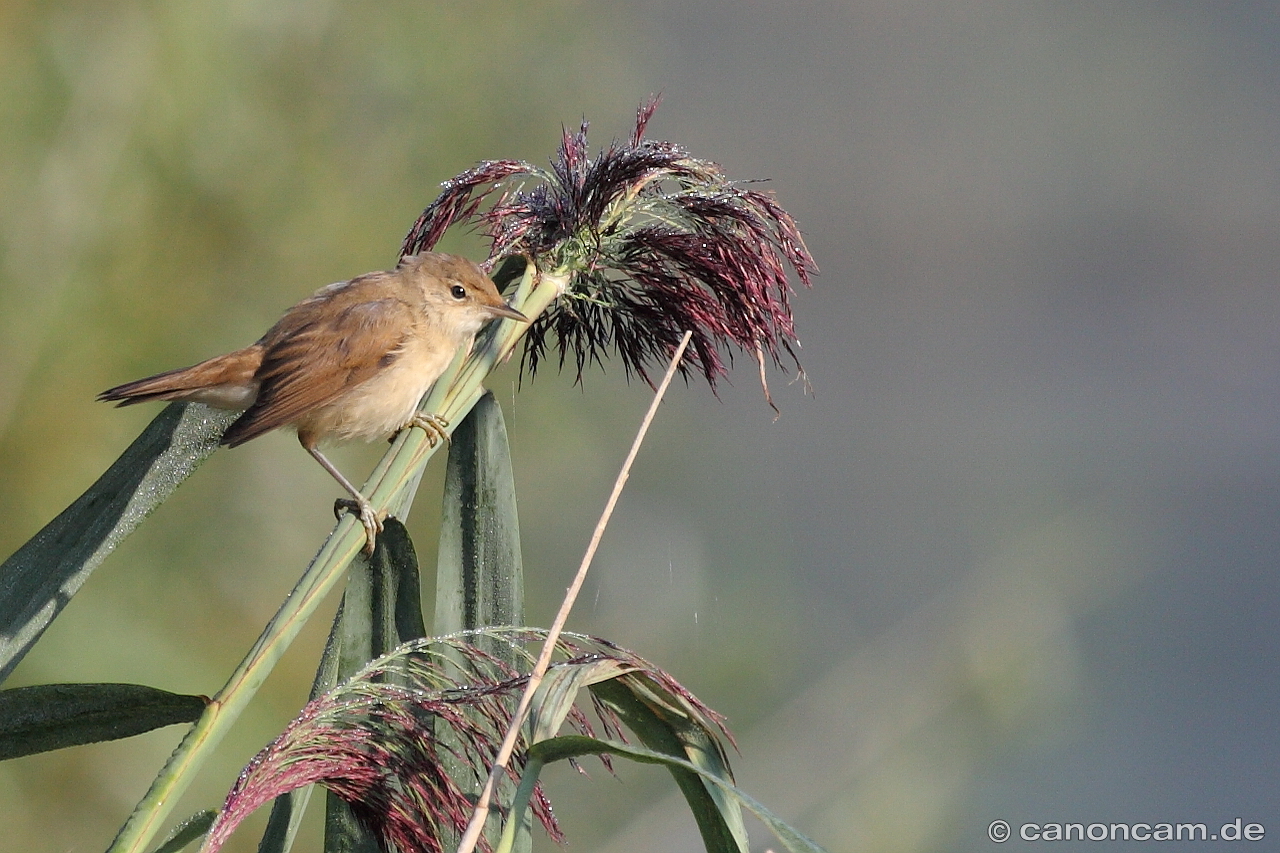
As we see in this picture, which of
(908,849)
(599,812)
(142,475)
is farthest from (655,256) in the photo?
(599,812)

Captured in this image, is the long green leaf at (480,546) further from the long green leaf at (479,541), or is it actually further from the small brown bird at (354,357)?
the small brown bird at (354,357)

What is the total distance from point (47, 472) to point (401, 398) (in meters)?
1.04

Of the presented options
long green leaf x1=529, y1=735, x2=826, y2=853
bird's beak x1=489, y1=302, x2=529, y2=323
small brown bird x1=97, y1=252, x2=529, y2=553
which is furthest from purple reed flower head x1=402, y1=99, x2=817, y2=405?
long green leaf x1=529, y1=735, x2=826, y2=853

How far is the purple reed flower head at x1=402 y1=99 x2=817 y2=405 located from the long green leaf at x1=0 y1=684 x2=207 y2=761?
1.82 feet

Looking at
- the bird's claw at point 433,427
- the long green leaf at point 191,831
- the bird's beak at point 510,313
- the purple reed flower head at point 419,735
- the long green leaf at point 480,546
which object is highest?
the bird's beak at point 510,313

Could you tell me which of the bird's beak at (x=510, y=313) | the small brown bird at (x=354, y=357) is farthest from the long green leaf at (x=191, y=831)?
the small brown bird at (x=354, y=357)

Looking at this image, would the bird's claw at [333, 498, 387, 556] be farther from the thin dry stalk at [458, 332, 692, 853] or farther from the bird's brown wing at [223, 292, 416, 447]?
the bird's brown wing at [223, 292, 416, 447]

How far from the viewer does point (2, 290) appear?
2.24 metres

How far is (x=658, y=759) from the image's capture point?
77 centimetres

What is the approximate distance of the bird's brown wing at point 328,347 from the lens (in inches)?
67.2

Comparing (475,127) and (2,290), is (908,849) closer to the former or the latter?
(475,127)

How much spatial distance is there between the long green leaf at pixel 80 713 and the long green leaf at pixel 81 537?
5cm

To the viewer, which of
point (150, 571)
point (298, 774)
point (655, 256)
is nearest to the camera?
point (298, 774)

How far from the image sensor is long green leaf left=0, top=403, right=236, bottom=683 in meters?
1.01
